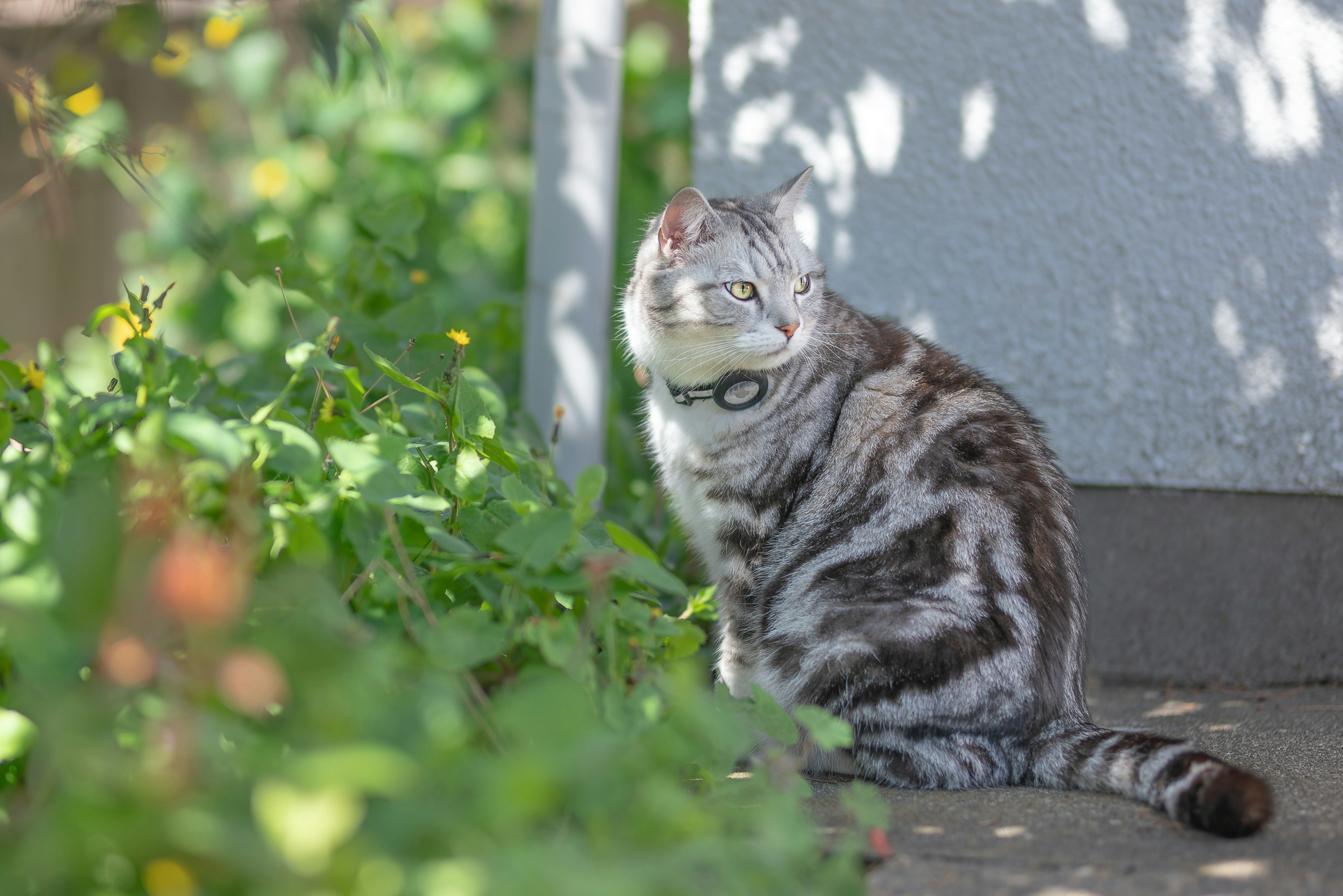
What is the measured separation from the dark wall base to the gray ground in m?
0.55

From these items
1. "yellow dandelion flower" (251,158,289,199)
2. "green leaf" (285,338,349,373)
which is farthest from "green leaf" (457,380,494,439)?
"yellow dandelion flower" (251,158,289,199)

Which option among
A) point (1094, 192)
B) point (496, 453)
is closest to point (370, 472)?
point (496, 453)

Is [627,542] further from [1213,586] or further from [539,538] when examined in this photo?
[1213,586]

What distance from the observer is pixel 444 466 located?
1829 millimetres

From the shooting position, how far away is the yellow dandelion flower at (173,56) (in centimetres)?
220

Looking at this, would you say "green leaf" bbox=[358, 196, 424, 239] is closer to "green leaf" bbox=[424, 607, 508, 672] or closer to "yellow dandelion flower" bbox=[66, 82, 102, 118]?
"yellow dandelion flower" bbox=[66, 82, 102, 118]

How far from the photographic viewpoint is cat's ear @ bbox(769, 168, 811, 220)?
2596mm

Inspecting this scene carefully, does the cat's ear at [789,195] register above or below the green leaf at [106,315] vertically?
above

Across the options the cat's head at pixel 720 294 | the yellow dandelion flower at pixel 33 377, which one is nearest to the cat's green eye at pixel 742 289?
the cat's head at pixel 720 294

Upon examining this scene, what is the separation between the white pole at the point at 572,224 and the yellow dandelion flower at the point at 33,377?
1222mm

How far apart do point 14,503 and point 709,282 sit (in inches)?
59.8

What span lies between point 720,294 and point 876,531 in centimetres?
68

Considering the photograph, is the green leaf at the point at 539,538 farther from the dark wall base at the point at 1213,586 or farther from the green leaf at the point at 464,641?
the dark wall base at the point at 1213,586

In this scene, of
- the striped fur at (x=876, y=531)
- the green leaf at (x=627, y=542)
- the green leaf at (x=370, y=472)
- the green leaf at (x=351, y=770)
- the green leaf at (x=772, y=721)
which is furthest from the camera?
the green leaf at (x=627, y=542)
